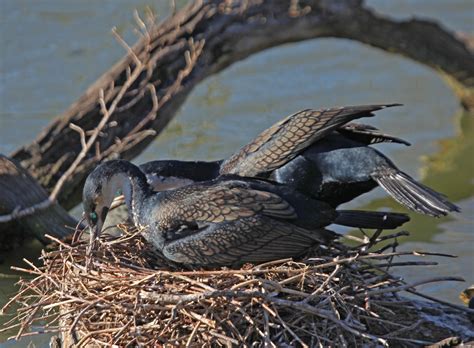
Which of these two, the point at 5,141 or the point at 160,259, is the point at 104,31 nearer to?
the point at 5,141

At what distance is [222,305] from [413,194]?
4.46ft

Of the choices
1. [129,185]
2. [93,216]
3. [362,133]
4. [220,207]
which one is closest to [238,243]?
[220,207]

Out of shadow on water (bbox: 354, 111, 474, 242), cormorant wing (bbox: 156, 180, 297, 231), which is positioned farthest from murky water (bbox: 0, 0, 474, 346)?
cormorant wing (bbox: 156, 180, 297, 231)

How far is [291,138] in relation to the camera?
7.48 m

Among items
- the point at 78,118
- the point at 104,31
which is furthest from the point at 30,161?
the point at 104,31

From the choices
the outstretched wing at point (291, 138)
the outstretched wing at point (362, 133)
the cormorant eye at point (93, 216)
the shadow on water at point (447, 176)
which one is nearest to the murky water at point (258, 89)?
the shadow on water at point (447, 176)

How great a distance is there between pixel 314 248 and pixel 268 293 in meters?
0.79

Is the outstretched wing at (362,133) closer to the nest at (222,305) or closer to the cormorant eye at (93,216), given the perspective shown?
the nest at (222,305)

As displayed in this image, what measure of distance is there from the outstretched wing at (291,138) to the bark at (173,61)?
2334mm

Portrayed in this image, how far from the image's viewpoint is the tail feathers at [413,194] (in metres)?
6.95

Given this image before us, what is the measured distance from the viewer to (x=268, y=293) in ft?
21.3

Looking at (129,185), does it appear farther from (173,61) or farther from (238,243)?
(173,61)

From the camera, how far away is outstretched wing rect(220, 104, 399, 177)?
24.3ft

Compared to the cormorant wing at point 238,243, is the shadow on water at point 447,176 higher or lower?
lower
